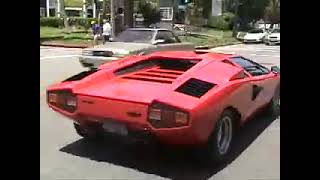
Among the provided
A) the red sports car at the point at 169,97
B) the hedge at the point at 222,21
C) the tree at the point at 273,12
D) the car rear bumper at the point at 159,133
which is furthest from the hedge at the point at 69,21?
the tree at the point at 273,12

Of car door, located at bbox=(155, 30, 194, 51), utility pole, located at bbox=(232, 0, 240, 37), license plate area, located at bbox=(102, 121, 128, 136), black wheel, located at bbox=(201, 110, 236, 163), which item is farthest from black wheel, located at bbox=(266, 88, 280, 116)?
license plate area, located at bbox=(102, 121, 128, 136)

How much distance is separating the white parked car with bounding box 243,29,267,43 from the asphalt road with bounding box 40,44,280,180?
48 mm

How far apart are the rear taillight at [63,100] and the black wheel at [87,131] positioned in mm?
99

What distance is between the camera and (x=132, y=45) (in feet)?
8.04

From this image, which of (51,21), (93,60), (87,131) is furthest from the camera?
(93,60)

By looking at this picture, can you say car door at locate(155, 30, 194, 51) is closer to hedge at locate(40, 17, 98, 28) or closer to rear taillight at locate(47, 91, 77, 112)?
hedge at locate(40, 17, 98, 28)

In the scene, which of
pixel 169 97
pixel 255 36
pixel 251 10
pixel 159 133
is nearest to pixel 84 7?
pixel 169 97

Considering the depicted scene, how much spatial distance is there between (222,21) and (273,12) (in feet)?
0.86

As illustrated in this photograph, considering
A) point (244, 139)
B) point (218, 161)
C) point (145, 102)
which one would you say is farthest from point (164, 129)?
point (244, 139)

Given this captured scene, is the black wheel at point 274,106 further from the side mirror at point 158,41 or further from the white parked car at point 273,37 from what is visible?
the side mirror at point 158,41

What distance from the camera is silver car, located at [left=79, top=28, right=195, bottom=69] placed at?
2348 mm

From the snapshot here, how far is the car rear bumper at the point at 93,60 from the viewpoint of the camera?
240 centimetres

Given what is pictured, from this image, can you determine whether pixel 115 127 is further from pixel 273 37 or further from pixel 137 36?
pixel 273 37

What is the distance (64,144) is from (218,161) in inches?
28.7
